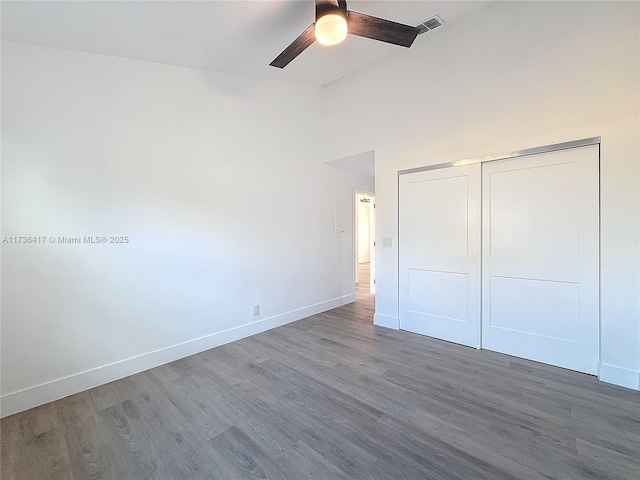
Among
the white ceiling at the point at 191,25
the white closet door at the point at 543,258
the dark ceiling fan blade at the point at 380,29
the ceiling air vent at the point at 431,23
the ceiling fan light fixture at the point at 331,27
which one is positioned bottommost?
the white closet door at the point at 543,258

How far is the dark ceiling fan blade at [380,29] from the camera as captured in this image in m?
1.94

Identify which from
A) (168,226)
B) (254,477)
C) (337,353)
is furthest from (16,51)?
(337,353)

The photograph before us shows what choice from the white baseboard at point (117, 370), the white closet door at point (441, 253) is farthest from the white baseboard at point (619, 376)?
the white baseboard at point (117, 370)

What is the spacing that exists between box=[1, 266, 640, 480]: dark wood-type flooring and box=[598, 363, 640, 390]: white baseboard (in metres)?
0.07

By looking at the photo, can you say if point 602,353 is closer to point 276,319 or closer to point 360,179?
point 276,319

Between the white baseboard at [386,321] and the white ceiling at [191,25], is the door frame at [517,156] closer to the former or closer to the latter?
the white baseboard at [386,321]

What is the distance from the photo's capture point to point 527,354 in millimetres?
2770

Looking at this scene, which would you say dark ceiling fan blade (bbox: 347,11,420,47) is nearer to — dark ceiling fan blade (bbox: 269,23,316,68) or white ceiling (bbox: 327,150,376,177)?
dark ceiling fan blade (bbox: 269,23,316,68)

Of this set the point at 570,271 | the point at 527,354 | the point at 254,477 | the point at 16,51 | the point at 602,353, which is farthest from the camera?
the point at 527,354

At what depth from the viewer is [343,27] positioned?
6.19 feet

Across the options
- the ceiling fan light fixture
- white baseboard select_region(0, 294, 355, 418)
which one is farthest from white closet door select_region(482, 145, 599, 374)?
white baseboard select_region(0, 294, 355, 418)

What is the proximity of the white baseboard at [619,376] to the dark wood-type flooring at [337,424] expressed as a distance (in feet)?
0.23

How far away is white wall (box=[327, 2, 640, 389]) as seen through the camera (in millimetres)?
2232

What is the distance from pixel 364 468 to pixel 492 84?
3509 mm
